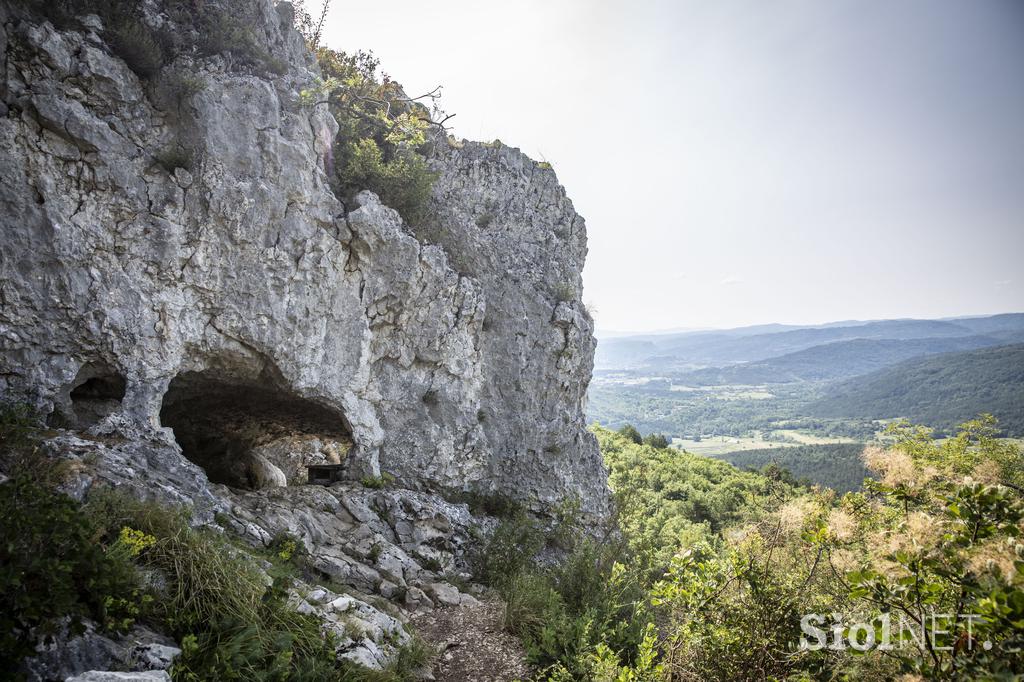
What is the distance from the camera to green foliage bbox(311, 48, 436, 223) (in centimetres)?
1227

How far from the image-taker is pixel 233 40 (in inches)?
428

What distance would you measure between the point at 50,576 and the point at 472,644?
579 cm

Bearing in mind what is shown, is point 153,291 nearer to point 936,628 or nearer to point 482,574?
point 482,574

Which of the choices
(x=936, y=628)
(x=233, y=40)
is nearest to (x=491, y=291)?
(x=233, y=40)

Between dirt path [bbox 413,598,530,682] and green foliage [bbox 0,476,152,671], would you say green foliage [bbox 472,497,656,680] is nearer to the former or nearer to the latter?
dirt path [bbox 413,598,530,682]

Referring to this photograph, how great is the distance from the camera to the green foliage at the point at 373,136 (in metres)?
12.3

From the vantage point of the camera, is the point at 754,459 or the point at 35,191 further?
the point at 754,459

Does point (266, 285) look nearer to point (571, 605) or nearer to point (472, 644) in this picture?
point (472, 644)

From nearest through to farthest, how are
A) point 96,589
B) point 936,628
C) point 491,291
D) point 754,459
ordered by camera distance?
point 936,628 → point 96,589 → point 491,291 → point 754,459

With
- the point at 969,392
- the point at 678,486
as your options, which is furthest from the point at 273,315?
the point at 969,392

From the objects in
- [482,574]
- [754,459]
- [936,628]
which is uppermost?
[936,628]

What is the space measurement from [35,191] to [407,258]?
7.10 meters

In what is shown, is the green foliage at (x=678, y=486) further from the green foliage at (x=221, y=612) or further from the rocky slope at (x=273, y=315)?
the green foliage at (x=221, y=612)

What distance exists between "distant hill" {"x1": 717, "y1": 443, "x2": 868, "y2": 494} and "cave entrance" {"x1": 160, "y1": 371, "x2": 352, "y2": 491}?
72.4 meters
